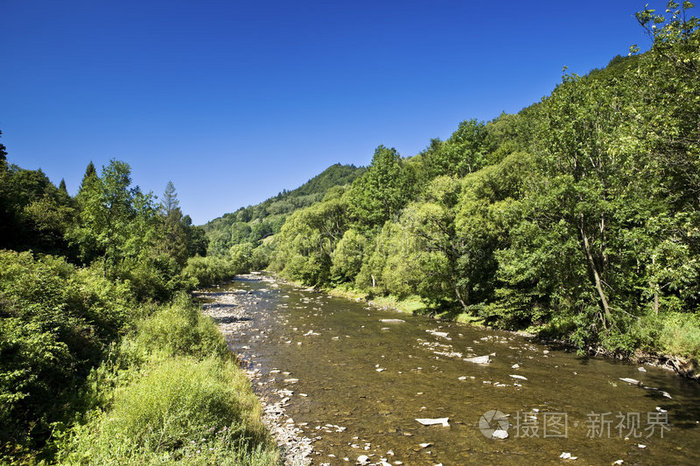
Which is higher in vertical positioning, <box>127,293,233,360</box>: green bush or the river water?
<box>127,293,233,360</box>: green bush

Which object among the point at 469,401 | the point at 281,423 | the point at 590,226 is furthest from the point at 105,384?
the point at 590,226

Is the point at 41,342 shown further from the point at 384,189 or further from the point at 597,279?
the point at 384,189

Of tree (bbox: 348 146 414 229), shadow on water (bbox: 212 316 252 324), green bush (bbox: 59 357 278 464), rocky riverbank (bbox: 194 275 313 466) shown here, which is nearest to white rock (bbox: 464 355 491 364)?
rocky riverbank (bbox: 194 275 313 466)

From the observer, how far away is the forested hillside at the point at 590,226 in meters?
11.6

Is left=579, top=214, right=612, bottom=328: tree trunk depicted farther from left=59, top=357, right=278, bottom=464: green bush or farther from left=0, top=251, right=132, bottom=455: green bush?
left=0, top=251, right=132, bottom=455: green bush

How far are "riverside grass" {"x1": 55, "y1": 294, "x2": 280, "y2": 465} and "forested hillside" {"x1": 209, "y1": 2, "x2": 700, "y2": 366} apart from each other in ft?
47.1

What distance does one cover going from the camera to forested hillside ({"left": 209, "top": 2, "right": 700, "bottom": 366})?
459 inches

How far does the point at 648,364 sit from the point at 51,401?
25114 millimetres

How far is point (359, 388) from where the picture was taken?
14.4 meters

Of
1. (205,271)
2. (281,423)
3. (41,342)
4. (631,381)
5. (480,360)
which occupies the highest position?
(41,342)

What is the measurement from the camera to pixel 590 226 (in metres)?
20.6

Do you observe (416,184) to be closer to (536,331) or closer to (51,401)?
(536,331)

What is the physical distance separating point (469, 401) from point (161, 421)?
1086cm

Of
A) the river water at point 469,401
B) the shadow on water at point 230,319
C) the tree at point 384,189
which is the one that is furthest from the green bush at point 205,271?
the river water at point 469,401
